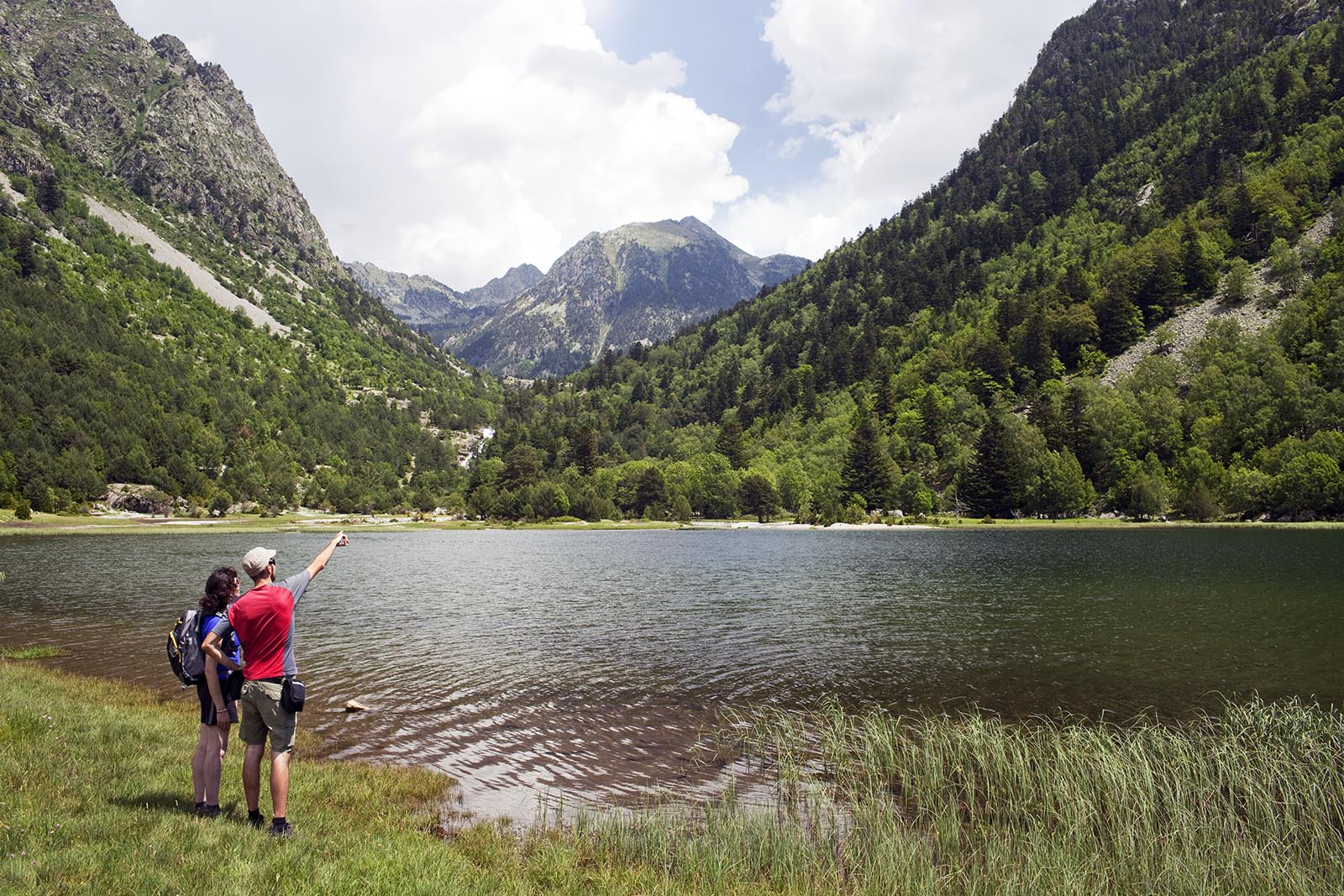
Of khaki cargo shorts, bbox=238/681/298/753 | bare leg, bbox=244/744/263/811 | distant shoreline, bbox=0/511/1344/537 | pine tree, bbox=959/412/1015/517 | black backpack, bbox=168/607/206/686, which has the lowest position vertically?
distant shoreline, bbox=0/511/1344/537

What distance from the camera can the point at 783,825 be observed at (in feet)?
43.8

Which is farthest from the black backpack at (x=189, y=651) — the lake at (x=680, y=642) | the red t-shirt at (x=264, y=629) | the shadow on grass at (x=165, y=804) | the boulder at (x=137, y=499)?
the boulder at (x=137, y=499)

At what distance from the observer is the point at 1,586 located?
167 ft

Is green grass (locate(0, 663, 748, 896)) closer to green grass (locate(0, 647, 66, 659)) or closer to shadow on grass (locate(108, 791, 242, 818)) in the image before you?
shadow on grass (locate(108, 791, 242, 818))

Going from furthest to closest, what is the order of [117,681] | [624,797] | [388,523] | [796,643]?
[388,523] → [796,643] → [117,681] → [624,797]

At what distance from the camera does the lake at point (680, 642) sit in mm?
20203

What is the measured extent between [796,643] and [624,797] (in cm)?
1957

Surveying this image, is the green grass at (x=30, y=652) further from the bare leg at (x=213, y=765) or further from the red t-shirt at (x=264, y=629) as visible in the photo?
the red t-shirt at (x=264, y=629)

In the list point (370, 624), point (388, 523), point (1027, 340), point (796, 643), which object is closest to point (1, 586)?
point (370, 624)

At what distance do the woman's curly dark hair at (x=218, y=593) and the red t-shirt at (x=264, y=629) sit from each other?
44cm

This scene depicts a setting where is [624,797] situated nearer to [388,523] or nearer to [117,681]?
A: [117,681]

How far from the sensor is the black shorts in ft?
33.9

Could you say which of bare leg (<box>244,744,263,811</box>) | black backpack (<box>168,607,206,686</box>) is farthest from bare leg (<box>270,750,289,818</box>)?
black backpack (<box>168,607,206,686</box>)

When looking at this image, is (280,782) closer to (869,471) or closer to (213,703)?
(213,703)
